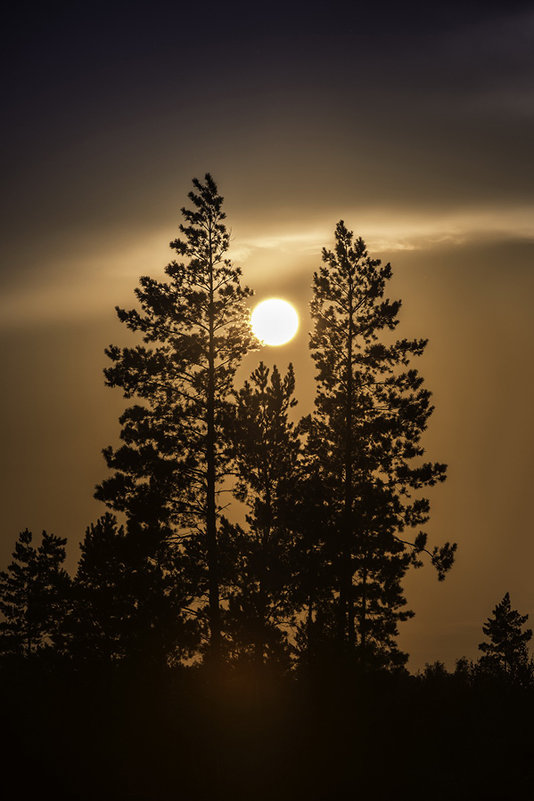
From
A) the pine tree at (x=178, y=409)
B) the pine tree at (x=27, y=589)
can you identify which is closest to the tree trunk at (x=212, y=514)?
A: the pine tree at (x=178, y=409)

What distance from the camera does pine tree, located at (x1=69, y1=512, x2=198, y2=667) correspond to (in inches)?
1283

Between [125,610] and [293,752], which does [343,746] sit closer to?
[293,752]

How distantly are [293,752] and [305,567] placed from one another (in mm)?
17716

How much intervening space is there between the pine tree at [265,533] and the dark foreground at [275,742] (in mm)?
12580

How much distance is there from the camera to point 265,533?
37.7 metres

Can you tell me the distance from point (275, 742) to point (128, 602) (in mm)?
15592

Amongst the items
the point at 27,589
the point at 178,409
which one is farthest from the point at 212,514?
the point at 27,589

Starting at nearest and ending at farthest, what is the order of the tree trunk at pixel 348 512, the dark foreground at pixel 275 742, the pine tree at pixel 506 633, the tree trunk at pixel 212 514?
the dark foreground at pixel 275 742 → the tree trunk at pixel 212 514 → the tree trunk at pixel 348 512 → the pine tree at pixel 506 633

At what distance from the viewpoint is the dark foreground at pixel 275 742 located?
59.4 ft

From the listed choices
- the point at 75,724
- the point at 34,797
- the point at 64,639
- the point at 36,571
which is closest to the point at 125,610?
the point at 64,639

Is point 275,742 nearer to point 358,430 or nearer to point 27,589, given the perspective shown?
point 358,430

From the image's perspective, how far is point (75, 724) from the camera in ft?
68.3

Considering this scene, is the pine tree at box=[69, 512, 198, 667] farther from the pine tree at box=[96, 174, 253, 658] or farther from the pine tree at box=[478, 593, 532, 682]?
the pine tree at box=[478, 593, 532, 682]

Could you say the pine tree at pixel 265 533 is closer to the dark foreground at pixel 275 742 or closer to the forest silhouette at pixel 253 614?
the forest silhouette at pixel 253 614
